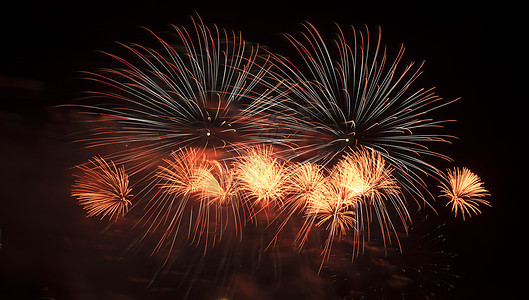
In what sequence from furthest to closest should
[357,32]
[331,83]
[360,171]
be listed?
1. [357,32]
2. [331,83]
3. [360,171]

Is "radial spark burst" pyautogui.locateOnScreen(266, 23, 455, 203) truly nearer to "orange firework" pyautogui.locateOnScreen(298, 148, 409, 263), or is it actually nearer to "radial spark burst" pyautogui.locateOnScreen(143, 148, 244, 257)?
"orange firework" pyautogui.locateOnScreen(298, 148, 409, 263)

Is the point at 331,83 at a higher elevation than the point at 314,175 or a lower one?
higher

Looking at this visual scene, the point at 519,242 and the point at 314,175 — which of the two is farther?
the point at 519,242

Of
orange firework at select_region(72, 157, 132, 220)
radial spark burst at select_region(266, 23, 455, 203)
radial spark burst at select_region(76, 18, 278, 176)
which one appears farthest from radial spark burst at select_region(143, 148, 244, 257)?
radial spark burst at select_region(266, 23, 455, 203)

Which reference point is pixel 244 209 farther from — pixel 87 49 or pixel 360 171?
pixel 87 49

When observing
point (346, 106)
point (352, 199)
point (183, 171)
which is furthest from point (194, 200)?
point (346, 106)

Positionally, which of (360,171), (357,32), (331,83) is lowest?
(360,171)

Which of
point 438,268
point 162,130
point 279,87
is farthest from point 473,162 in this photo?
point 162,130

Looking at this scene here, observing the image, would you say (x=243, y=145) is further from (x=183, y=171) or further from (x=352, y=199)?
(x=352, y=199)
